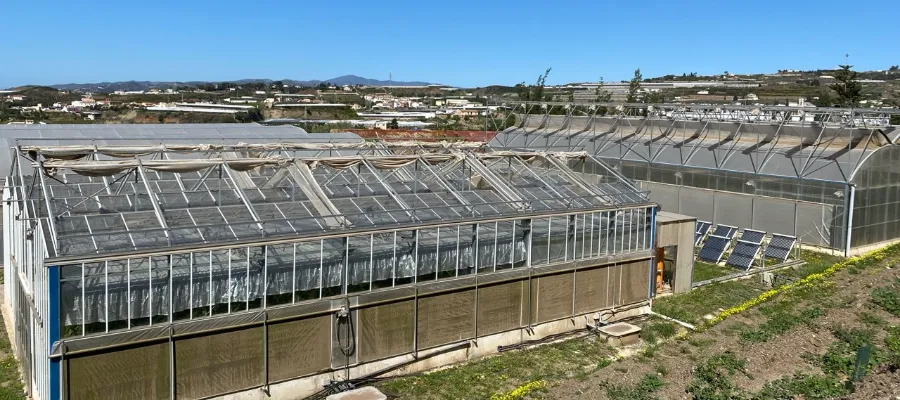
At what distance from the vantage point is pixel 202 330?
1523 centimetres

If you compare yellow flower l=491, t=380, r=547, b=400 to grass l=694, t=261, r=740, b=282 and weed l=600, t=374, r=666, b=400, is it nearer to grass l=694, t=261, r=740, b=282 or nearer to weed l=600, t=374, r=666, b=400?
weed l=600, t=374, r=666, b=400

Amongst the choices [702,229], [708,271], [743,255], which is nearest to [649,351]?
[708,271]

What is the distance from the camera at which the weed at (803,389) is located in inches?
623

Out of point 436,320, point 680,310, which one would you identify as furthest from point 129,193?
point 680,310

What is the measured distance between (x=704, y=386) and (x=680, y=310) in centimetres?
822

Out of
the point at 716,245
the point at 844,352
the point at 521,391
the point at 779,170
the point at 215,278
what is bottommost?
the point at 521,391

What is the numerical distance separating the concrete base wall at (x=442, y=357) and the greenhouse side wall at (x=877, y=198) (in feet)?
49.7

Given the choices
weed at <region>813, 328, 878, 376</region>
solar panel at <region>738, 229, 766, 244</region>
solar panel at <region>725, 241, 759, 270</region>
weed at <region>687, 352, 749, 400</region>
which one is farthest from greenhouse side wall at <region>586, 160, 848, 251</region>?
weed at <region>687, 352, 749, 400</region>

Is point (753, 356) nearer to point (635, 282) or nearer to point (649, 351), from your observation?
point (649, 351)

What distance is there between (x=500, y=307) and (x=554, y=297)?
2048 mm

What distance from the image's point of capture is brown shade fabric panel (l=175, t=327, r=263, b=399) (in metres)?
15.1

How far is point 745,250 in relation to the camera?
30594 millimetres

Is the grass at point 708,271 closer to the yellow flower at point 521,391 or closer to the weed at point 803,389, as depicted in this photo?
the weed at point 803,389

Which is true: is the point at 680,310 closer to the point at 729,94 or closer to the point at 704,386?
the point at 704,386
